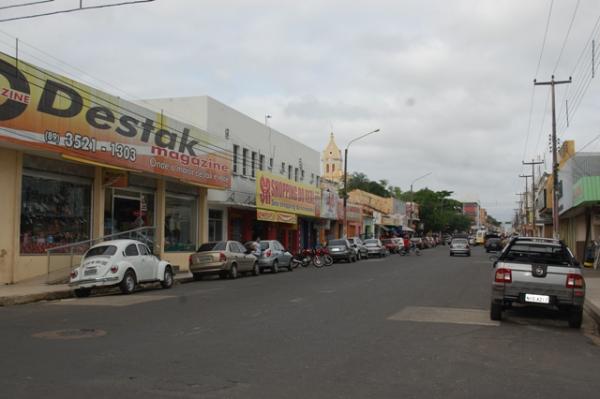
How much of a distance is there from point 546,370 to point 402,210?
85370 millimetres

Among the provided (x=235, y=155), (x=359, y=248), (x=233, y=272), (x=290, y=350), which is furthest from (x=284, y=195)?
(x=290, y=350)

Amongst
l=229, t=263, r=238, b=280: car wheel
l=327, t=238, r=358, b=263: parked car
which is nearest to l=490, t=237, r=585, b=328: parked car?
l=229, t=263, r=238, b=280: car wheel

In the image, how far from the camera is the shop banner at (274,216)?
114 feet

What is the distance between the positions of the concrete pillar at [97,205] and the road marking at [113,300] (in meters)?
6.23

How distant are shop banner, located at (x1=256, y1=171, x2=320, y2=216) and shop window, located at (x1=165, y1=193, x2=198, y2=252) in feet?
14.6

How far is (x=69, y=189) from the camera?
2228 cm

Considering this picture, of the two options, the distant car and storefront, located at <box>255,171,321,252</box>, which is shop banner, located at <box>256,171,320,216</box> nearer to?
storefront, located at <box>255,171,321,252</box>

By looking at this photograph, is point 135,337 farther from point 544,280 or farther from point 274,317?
point 544,280

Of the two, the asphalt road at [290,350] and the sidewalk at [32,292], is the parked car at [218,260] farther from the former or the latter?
the asphalt road at [290,350]

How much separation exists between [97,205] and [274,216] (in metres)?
14.5

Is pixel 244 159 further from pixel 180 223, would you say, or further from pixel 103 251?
pixel 103 251

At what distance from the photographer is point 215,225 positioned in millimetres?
34125

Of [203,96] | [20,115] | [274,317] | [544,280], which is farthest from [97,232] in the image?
[544,280]

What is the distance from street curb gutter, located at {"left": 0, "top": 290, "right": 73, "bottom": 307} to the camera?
15.8 metres
